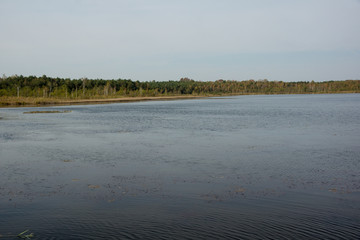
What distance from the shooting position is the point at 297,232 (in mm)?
7559

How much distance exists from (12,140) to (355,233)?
67.5ft

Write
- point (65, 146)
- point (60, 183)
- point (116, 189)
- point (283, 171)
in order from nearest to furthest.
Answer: point (116, 189), point (60, 183), point (283, 171), point (65, 146)

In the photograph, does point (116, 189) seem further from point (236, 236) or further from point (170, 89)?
point (170, 89)

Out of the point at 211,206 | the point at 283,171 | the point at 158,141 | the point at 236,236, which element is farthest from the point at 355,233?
the point at 158,141

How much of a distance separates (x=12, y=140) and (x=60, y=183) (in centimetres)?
1245

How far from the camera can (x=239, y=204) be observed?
370 inches

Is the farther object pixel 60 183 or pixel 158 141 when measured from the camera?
pixel 158 141

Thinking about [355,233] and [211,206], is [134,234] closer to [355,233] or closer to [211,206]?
[211,206]

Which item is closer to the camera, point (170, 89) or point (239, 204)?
point (239, 204)

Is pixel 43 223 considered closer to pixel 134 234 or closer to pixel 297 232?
pixel 134 234

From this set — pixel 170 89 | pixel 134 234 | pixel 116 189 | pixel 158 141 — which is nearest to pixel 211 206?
pixel 134 234

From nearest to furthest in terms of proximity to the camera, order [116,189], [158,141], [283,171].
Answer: [116,189]
[283,171]
[158,141]

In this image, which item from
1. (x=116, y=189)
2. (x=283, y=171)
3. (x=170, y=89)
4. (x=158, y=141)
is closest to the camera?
(x=116, y=189)

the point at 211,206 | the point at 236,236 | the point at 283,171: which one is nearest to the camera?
the point at 236,236
